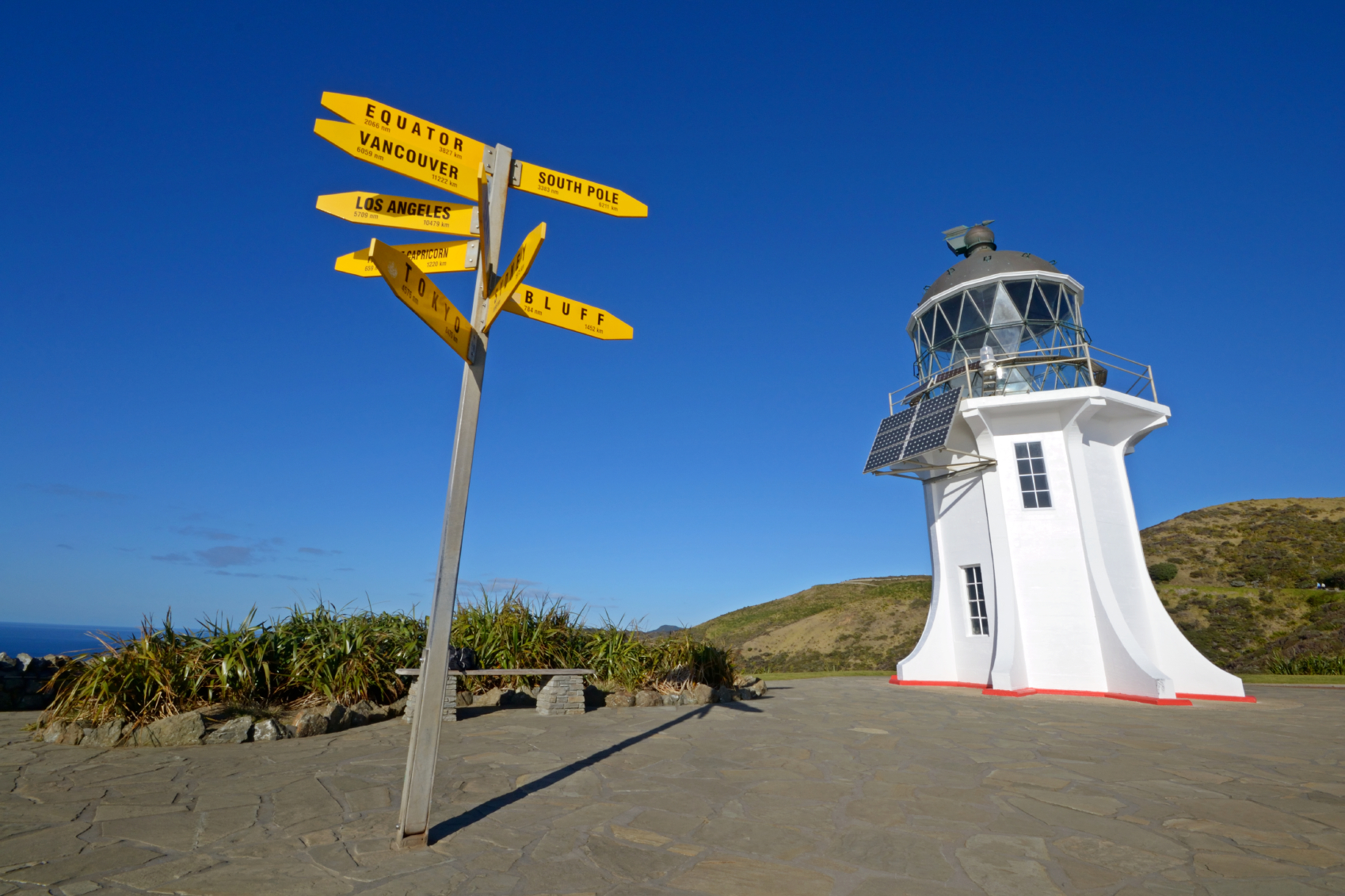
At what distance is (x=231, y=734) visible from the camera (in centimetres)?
626

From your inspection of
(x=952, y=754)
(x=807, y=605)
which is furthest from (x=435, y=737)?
(x=807, y=605)

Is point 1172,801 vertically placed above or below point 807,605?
below

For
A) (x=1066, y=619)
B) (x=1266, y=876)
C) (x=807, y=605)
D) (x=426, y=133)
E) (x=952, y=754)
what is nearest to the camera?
(x=1266, y=876)

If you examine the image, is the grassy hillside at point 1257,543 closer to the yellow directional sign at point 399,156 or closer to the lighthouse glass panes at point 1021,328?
the lighthouse glass panes at point 1021,328

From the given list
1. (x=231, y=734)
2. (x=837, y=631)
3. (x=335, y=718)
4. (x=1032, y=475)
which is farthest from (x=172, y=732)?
(x=837, y=631)

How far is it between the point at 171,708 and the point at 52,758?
1.18 metres

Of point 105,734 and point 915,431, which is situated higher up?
point 915,431

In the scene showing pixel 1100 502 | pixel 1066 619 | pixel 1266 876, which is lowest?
pixel 1266 876

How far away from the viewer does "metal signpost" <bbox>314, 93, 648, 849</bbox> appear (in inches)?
134

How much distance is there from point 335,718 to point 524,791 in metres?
3.47

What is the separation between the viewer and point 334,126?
11.5ft

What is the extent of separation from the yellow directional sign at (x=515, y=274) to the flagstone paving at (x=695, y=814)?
109 inches

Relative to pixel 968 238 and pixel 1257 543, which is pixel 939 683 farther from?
pixel 1257 543

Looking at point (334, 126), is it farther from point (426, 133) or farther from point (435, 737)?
point (435, 737)
